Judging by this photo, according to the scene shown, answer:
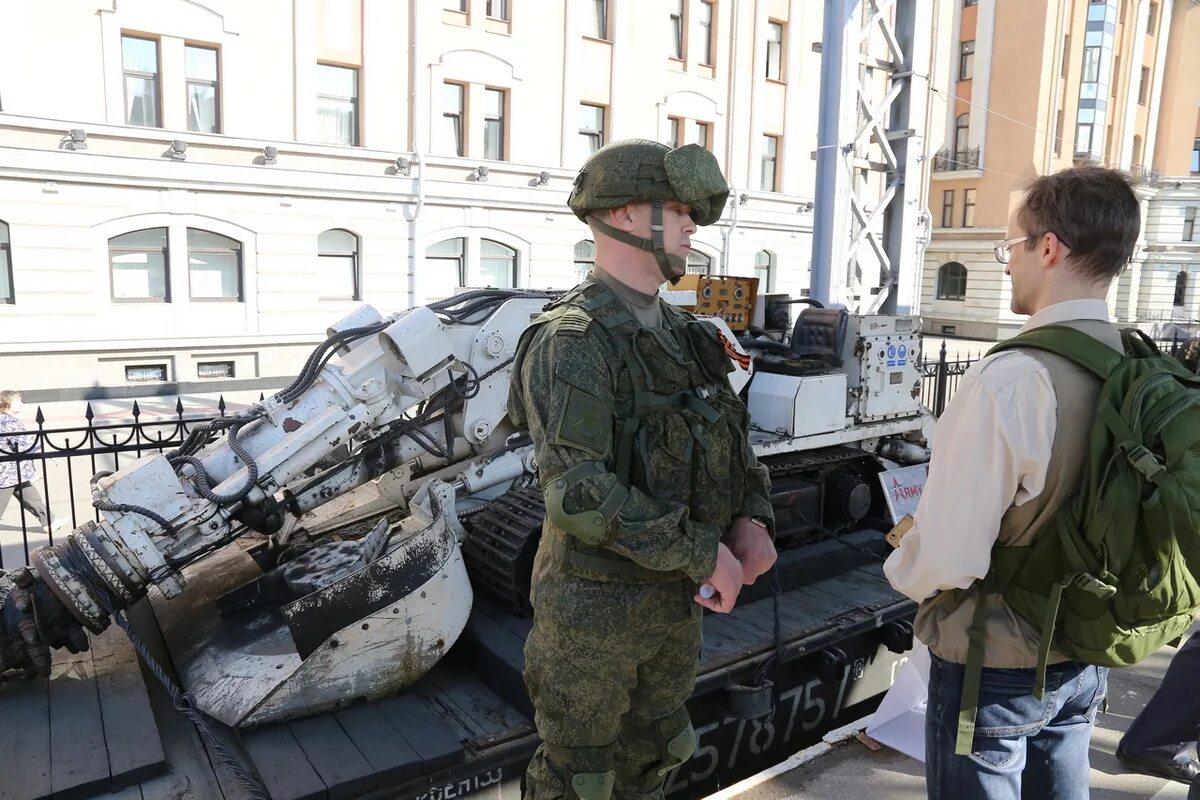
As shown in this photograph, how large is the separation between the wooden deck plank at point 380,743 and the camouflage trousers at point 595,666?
2.41ft

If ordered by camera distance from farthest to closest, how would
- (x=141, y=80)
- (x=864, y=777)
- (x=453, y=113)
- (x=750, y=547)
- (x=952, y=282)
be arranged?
(x=952, y=282)
(x=453, y=113)
(x=141, y=80)
(x=864, y=777)
(x=750, y=547)

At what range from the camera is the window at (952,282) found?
3488cm

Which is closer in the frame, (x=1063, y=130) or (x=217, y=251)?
(x=217, y=251)

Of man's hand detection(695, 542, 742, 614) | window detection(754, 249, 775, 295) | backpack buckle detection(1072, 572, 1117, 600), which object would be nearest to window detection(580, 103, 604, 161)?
window detection(754, 249, 775, 295)

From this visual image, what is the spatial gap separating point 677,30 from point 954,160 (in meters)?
18.0

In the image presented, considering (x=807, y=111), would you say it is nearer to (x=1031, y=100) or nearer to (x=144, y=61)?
(x=1031, y=100)

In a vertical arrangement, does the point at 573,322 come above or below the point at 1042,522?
above

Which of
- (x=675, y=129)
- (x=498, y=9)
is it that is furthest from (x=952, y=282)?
(x=498, y=9)

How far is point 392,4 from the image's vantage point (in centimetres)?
1691

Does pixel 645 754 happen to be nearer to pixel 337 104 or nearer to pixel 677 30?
pixel 337 104

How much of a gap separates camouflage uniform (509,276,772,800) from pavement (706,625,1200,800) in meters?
0.98

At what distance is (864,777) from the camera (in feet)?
11.6

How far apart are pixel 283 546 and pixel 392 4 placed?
49.5 ft

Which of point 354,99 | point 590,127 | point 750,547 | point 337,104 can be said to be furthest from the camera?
point 590,127
